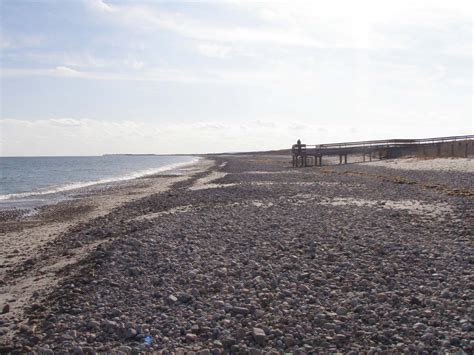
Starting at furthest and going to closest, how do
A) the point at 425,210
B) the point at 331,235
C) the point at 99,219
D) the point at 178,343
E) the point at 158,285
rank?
1. the point at 99,219
2. the point at 425,210
3. the point at 331,235
4. the point at 158,285
5. the point at 178,343

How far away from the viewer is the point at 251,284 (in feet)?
24.3

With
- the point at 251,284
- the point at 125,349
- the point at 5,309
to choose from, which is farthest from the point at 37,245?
the point at 125,349

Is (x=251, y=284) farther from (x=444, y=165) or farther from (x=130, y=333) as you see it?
(x=444, y=165)

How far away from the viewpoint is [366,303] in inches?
249

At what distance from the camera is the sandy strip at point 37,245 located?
332 inches

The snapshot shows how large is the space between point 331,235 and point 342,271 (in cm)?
292

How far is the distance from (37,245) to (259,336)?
10.00 metres

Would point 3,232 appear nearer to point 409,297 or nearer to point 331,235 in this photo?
point 331,235

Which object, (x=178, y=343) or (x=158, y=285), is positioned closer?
(x=178, y=343)

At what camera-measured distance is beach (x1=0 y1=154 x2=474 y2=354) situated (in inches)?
→ 218

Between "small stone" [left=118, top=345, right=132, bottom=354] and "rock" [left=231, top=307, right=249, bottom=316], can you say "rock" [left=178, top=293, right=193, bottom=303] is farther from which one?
"small stone" [left=118, top=345, right=132, bottom=354]

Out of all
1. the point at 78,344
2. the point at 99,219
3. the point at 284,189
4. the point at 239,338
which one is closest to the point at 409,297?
the point at 239,338

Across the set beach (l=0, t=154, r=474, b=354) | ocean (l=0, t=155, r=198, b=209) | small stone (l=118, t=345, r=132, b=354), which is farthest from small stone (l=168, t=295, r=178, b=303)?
ocean (l=0, t=155, r=198, b=209)

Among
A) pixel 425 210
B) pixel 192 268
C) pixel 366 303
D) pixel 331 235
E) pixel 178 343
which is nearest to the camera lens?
pixel 178 343
